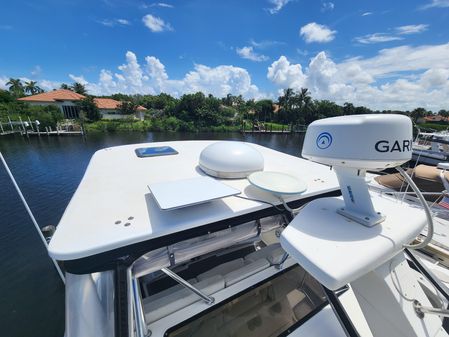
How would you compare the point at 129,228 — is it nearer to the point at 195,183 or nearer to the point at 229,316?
the point at 195,183

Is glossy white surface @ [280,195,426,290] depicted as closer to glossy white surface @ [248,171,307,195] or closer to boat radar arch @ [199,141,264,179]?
glossy white surface @ [248,171,307,195]

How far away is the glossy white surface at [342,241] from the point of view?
73 cm

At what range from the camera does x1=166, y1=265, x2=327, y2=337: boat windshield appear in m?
1.38

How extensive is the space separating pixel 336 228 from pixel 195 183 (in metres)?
0.99

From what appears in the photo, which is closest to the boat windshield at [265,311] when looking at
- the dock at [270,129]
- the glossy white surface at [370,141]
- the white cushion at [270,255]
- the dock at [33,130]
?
the white cushion at [270,255]

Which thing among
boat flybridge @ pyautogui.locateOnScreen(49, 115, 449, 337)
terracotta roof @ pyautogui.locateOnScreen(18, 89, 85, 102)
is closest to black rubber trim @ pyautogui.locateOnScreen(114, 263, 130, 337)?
boat flybridge @ pyautogui.locateOnScreen(49, 115, 449, 337)

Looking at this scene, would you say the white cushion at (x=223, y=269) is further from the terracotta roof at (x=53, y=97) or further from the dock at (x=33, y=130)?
the terracotta roof at (x=53, y=97)

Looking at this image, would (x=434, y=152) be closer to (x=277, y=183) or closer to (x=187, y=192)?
(x=277, y=183)

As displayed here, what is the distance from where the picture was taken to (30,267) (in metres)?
4.06

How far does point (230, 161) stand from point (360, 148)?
1.18 metres

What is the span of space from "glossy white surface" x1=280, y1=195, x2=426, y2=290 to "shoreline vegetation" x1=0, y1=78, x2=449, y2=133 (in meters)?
26.1

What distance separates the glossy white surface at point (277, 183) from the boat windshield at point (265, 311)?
0.79 m

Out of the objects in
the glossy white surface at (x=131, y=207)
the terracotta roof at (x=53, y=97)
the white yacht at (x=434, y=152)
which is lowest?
the white yacht at (x=434, y=152)

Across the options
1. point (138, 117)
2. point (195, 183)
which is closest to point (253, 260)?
point (195, 183)
